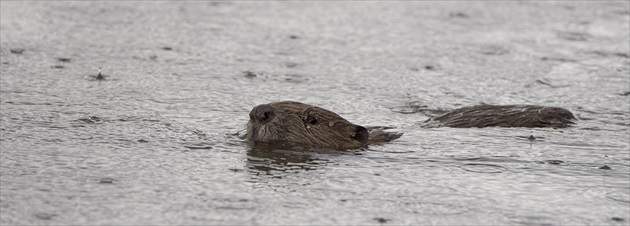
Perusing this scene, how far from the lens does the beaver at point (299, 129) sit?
7.40 meters

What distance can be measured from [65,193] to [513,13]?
9.03m

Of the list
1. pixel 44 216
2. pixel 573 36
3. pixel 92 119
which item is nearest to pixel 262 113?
pixel 92 119

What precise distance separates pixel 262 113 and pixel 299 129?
28 cm

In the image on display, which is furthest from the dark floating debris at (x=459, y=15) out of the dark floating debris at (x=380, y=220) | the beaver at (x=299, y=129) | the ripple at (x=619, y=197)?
the dark floating debris at (x=380, y=220)

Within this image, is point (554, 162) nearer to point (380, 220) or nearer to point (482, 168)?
point (482, 168)

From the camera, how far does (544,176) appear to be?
6770 millimetres

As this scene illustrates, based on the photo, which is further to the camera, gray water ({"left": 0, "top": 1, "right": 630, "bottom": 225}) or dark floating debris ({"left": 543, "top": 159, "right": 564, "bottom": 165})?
dark floating debris ({"left": 543, "top": 159, "right": 564, "bottom": 165})

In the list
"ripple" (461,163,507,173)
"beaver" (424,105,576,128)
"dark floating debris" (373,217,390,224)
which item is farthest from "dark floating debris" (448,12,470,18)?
"dark floating debris" (373,217,390,224)

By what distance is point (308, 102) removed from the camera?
9.09 m

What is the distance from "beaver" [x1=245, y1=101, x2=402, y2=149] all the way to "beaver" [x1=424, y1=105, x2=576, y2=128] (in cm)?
86

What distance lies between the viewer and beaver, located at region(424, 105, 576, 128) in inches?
317

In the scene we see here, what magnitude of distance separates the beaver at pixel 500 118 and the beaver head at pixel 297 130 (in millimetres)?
897

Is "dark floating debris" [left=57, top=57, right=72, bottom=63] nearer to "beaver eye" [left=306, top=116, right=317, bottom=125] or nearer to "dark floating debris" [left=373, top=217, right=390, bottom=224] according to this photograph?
"beaver eye" [left=306, top=116, right=317, bottom=125]

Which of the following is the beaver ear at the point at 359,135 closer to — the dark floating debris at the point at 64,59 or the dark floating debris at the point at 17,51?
the dark floating debris at the point at 64,59
